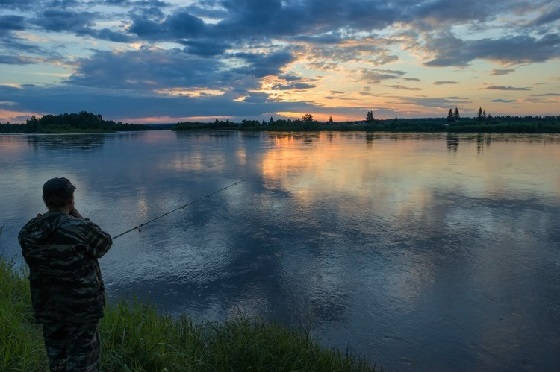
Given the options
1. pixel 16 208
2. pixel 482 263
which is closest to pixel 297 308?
pixel 482 263

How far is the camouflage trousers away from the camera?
392 centimetres

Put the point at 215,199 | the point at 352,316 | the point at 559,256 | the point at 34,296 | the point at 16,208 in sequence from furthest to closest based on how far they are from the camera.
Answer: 1. the point at 215,199
2. the point at 16,208
3. the point at 559,256
4. the point at 352,316
5. the point at 34,296

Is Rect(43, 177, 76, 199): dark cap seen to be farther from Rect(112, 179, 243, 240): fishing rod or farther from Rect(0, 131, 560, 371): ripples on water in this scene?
Rect(112, 179, 243, 240): fishing rod

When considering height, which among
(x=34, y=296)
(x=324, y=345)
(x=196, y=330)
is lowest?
(x=324, y=345)

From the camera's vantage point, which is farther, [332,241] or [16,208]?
[16,208]

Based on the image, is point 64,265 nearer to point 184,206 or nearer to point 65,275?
point 65,275

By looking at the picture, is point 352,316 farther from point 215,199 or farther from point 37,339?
point 215,199

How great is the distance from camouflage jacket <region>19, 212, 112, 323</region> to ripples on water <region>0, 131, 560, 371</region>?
419cm

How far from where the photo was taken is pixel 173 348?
560 cm

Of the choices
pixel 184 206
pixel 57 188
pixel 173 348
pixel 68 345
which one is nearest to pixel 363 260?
pixel 173 348

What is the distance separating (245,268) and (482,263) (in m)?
5.85

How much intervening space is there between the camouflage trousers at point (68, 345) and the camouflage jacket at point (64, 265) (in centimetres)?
10

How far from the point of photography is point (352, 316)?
787cm

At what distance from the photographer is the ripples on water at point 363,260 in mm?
7234
